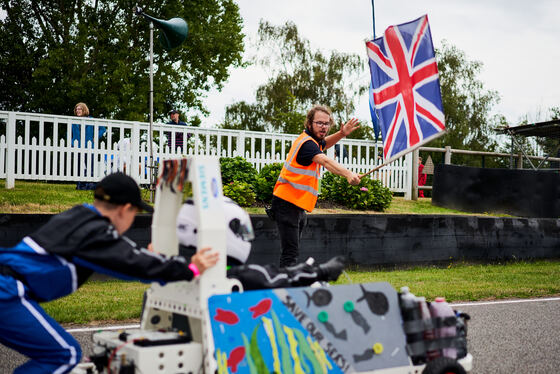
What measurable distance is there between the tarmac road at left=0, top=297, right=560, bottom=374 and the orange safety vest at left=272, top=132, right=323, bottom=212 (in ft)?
6.97

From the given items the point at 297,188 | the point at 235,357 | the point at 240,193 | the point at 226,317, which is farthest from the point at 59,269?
the point at 240,193

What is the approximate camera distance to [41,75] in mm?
31438

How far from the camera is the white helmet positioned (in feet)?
12.7

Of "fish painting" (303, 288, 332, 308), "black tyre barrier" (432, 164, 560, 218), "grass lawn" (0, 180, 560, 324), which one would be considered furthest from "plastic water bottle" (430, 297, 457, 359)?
"black tyre barrier" (432, 164, 560, 218)

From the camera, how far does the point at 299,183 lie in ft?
22.8

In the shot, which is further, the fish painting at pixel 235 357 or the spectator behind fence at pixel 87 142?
the spectator behind fence at pixel 87 142

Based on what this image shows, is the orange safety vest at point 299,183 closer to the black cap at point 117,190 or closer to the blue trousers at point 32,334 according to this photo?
the black cap at point 117,190

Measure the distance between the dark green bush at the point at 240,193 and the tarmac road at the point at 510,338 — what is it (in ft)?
17.1

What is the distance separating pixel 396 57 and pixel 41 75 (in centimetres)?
2755

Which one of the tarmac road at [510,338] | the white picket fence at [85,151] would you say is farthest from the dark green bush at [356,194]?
the tarmac road at [510,338]

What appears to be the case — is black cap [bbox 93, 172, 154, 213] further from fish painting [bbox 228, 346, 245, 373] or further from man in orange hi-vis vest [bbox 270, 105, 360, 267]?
man in orange hi-vis vest [bbox 270, 105, 360, 267]

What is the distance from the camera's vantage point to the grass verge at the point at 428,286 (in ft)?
24.1

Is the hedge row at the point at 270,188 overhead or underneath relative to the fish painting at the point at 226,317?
overhead

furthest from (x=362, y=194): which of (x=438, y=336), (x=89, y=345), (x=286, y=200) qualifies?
(x=438, y=336)
